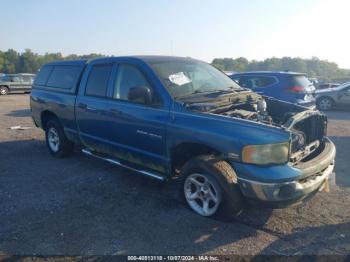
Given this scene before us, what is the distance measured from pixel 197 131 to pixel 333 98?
1264cm

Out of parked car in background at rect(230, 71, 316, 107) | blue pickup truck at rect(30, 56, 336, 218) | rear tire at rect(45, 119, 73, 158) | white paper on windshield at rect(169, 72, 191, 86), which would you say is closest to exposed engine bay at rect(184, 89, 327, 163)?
blue pickup truck at rect(30, 56, 336, 218)

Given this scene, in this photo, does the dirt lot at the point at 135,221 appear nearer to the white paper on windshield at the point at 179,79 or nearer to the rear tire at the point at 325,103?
the white paper on windshield at the point at 179,79

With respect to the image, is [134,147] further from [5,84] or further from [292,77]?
[5,84]

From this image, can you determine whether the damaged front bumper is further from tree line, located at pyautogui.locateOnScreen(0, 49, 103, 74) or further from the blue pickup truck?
tree line, located at pyautogui.locateOnScreen(0, 49, 103, 74)

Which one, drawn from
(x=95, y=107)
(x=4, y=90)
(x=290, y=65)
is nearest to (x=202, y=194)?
(x=95, y=107)

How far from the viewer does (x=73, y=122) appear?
6020 mm

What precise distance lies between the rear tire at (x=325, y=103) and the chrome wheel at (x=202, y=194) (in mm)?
12545

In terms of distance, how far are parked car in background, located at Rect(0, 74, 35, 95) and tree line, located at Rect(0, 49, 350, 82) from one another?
24.7m

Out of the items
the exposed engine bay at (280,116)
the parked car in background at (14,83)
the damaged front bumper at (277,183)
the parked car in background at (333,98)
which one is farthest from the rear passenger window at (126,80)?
the parked car in background at (14,83)

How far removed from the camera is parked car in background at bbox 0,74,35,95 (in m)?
25.2

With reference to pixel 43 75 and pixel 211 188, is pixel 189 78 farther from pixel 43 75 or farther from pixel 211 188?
pixel 43 75

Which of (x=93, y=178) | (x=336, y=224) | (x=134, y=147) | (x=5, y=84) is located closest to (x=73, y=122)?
(x=93, y=178)

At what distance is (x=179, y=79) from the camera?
15.1 feet

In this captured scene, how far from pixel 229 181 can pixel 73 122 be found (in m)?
3.44
